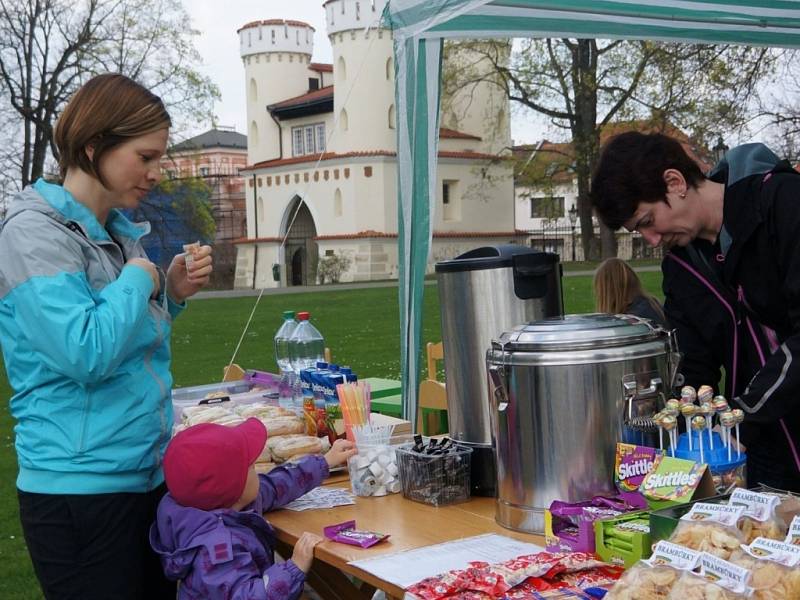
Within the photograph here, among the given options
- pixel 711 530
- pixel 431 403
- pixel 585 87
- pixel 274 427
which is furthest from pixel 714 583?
pixel 585 87

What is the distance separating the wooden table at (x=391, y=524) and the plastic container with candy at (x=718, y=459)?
1.21 feet

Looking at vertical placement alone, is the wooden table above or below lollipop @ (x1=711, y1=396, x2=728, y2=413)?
below

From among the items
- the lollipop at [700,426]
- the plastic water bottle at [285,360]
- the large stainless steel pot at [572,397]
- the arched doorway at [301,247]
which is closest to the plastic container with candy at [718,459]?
the lollipop at [700,426]

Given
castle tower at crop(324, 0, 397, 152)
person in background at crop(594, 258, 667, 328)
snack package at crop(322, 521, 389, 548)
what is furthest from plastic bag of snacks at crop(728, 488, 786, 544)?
castle tower at crop(324, 0, 397, 152)

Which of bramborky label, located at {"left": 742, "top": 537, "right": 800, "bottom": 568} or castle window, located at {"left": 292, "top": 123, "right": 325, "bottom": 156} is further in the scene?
castle window, located at {"left": 292, "top": 123, "right": 325, "bottom": 156}

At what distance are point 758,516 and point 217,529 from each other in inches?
43.7

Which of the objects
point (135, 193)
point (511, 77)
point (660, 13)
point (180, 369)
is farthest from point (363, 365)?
point (511, 77)

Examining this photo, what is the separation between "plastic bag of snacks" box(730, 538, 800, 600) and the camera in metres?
1.30

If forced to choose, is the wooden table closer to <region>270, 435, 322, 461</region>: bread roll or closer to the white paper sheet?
the white paper sheet

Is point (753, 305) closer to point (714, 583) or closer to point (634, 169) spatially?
point (634, 169)

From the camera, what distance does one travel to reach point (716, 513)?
1500 millimetres

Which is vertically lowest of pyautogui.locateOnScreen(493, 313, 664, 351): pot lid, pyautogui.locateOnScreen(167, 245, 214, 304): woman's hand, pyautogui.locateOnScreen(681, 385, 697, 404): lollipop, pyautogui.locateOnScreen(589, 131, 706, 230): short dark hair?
pyautogui.locateOnScreen(681, 385, 697, 404): lollipop

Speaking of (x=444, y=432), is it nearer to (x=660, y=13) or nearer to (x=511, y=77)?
(x=660, y=13)

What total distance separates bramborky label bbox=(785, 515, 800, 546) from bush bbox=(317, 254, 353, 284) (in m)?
32.5
